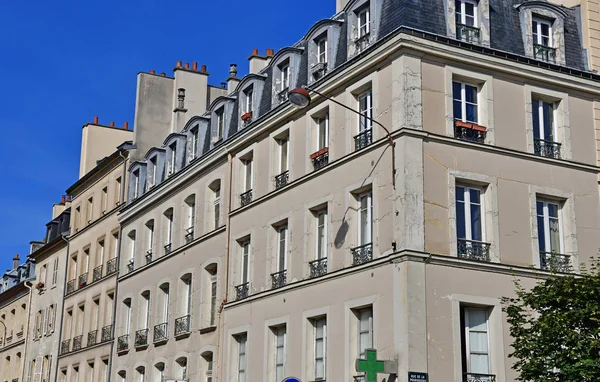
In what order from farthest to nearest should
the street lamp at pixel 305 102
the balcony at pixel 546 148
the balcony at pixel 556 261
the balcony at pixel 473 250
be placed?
the balcony at pixel 546 148, the balcony at pixel 556 261, the balcony at pixel 473 250, the street lamp at pixel 305 102

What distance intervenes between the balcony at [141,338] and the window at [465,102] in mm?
15169

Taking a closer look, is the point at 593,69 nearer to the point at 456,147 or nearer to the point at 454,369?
the point at 456,147

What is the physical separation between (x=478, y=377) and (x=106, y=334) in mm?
19506

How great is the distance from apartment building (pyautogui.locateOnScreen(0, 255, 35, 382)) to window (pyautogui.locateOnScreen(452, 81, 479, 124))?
31.1 meters

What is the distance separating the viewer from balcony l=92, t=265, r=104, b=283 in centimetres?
3831

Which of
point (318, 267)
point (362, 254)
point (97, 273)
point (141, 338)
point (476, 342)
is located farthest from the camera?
point (97, 273)

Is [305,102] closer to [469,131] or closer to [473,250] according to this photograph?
[469,131]

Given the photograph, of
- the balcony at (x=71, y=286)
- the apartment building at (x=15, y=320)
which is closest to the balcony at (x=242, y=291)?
the balcony at (x=71, y=286)

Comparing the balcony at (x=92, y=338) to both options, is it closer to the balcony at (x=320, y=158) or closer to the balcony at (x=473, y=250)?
the balcony at (x=320, y=158)

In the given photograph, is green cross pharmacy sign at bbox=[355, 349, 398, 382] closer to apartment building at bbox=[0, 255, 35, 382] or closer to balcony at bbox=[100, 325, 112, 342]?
balcony at bbox=[100, 325, 112, 342]

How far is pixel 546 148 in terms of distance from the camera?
2266 centimetres

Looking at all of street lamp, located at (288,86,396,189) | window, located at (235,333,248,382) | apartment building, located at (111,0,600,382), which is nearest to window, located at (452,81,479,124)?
apartment building, located at (111,0,600,382)

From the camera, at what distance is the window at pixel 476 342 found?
66.1 ft

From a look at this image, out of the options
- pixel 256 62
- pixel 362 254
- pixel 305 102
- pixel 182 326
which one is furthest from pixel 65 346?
pixel 305 102
